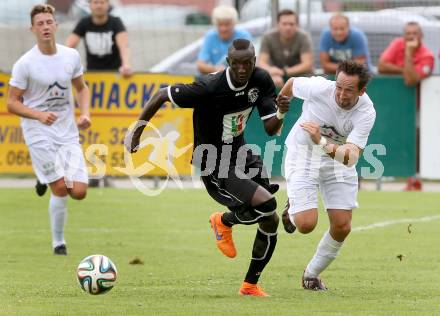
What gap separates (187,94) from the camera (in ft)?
30.9

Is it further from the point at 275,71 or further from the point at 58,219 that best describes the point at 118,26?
the point at 58,219

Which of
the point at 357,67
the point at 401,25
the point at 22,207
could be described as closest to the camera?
the point at 357,67

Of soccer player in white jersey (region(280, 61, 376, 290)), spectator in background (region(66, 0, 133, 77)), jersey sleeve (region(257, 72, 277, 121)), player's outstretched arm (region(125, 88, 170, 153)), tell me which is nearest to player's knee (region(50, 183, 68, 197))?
player's outstretched arm (region(125, 88, 170, 153))

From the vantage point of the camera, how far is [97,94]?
55.7 feet

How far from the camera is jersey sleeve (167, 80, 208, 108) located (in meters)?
9.41

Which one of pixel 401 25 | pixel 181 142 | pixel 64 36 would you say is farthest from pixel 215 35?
pixel 64 36

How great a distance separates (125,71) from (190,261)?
5946mm

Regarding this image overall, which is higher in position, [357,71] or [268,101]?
[357,71]

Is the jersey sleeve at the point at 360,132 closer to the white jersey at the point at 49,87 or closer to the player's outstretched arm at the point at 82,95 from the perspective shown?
the player's outstretched arm at the point at 82,95

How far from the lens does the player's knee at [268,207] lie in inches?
362

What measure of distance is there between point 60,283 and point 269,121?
2154mm

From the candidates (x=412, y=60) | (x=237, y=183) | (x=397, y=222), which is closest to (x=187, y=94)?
(x=237, y=183)

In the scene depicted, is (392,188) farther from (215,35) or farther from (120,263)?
(120,263)

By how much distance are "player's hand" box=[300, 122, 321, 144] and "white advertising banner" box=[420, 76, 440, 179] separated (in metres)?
8.27
